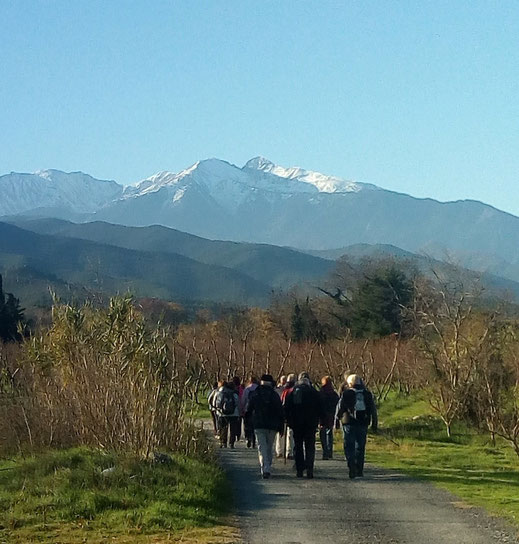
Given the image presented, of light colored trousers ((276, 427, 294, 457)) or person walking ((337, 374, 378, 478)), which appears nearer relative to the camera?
person walking ((337, 374, 378, 478))

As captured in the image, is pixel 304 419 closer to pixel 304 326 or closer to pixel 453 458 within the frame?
pixel 453 458

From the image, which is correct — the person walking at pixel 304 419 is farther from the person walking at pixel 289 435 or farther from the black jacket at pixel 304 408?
the person walking at pixel 289 435

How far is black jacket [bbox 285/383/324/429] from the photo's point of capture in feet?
47.6

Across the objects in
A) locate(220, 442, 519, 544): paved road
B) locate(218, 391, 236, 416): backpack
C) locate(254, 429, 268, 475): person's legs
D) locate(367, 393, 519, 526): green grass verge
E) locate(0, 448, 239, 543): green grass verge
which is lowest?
locate(367, 393, 519, 526): green grass verge

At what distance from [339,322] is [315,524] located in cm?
5893

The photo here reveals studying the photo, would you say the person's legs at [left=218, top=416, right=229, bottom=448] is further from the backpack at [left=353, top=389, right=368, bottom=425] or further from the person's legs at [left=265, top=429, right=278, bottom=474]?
the backpack at [left=353, top=389, right=368, bottom=425]

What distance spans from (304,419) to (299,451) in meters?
0.53

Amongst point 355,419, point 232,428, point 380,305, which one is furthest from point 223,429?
point 380,305

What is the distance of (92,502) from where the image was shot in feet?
35.5

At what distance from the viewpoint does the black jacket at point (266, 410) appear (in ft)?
47.8

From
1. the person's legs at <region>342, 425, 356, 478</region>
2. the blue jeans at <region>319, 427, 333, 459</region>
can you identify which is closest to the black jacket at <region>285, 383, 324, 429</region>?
the person's legs at <region>342, 425, 356, 478</region>

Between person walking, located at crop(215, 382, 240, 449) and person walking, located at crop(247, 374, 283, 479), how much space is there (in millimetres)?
5311

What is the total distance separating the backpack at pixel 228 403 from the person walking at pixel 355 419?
5622mm

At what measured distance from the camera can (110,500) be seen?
36.0 feet
